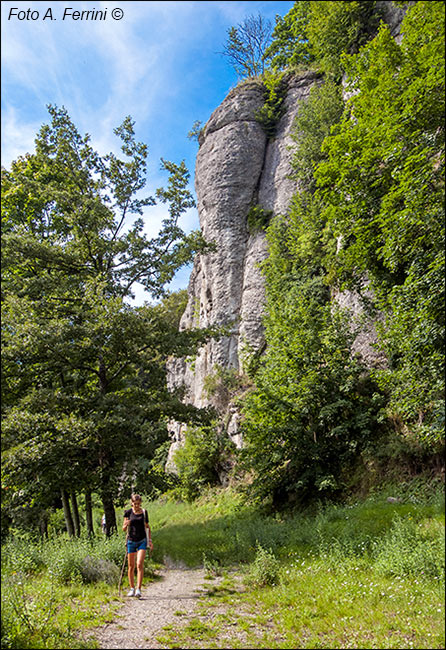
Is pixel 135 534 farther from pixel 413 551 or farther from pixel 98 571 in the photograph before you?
pixel 413 551

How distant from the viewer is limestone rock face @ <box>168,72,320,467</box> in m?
22.8

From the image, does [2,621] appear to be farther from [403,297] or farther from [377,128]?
[377,128]

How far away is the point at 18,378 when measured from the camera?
30.7ft

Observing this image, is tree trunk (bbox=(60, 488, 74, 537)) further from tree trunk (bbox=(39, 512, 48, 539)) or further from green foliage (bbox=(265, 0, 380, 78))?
green foliage (bbox=(265, 0, 380, 78))

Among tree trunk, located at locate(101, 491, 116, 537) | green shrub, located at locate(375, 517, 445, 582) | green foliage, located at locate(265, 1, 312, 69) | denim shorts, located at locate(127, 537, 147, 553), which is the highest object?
green foliage, located at locate(265, 1, 312, 69)

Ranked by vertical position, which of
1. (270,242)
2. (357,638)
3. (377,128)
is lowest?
(357,638)

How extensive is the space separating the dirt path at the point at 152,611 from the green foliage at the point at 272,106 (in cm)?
2707

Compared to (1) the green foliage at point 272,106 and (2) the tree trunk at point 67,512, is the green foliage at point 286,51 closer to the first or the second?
(1) the green foliage at point 272,106

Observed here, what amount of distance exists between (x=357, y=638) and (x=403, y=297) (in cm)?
518

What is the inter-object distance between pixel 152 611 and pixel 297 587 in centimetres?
229

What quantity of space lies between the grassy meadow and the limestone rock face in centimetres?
1413

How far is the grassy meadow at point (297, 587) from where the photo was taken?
379 centimetres

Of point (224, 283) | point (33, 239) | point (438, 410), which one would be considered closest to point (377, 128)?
point (438, 410)

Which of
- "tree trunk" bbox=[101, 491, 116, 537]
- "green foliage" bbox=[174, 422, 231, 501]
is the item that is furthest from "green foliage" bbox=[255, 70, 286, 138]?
"tree trunk" bbox=[101, 491, 116, 537]
